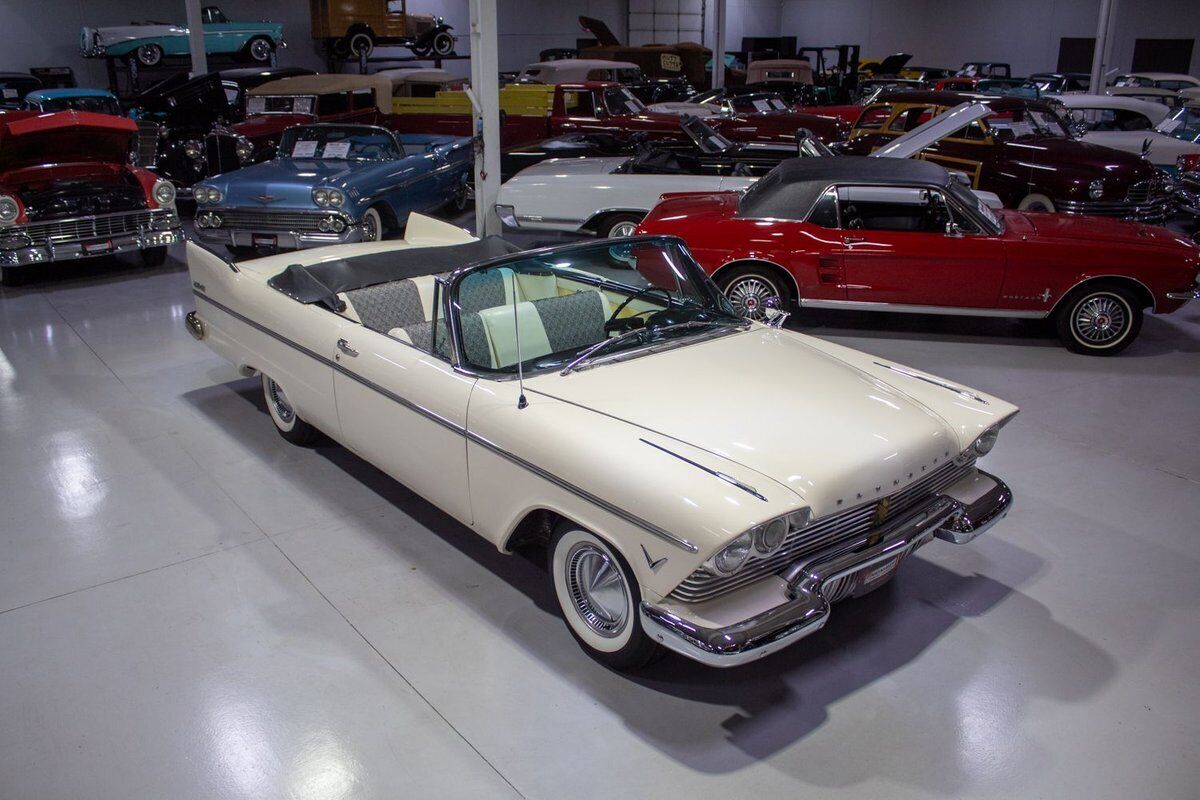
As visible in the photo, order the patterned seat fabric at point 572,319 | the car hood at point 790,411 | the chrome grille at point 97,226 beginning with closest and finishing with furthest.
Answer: the car hood at point 790,411 < the patterned seat fabric at point 572,319 < the chrome grille at point 97,226

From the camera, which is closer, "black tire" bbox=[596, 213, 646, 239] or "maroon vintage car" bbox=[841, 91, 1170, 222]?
"black tire" bbox=[596, 213, 646, 239]

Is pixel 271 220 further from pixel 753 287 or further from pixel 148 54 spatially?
pixel 148 54

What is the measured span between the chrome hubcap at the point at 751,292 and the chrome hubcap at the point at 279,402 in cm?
351

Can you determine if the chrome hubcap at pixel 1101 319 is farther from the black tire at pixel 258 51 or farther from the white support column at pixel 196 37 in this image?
the black tire at pixel 258 51

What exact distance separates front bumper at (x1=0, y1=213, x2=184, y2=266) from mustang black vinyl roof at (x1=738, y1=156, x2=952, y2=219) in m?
5.87

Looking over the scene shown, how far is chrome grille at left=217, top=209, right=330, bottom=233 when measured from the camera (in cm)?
898

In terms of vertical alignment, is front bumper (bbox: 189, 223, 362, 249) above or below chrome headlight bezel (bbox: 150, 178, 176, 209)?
below

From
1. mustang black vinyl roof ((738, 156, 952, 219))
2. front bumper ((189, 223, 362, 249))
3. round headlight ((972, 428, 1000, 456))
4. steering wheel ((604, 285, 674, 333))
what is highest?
mustang black vinyl roof ((738, 156, 952, 219))

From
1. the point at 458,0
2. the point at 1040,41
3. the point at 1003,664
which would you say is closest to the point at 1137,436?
the point at 1003,664

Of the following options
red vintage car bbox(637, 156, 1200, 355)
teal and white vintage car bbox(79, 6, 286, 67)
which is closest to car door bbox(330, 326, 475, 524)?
red vintage car bbox(637, 156, 1200, 355)

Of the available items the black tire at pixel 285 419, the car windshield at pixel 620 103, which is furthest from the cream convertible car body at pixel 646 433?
the car windshield at pixel 620 103

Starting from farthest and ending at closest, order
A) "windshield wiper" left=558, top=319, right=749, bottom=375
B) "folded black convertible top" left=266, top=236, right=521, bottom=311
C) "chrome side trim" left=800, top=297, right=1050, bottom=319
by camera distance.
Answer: "chrome side trim" left=800, top=297, right=1050, bottom=319 → "folded black convertible top" left=266, top=236, right=521, bottom=311 → "windshield wiper" left=558, top=319, right=749, bottom=375

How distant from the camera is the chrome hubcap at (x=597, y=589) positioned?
3170mm

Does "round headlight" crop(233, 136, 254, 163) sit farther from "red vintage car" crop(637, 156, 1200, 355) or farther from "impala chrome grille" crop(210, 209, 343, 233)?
"red vintage car" crop(637, 156, 1200, 355)
